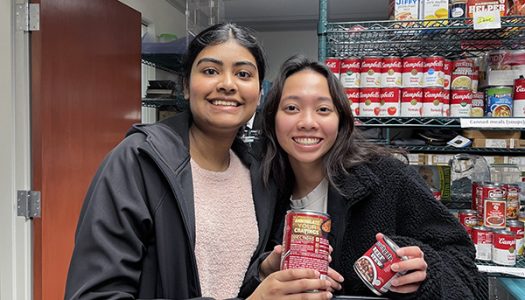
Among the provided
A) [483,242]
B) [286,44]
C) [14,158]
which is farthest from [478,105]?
[286,44]

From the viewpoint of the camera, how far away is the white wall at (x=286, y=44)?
4.32 m

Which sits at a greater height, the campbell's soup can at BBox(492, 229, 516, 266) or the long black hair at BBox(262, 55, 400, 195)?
the long black hair at BBox(262, 55, 400, 195)

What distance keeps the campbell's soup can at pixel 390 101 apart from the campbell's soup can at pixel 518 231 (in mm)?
591

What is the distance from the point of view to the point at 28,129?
179cm

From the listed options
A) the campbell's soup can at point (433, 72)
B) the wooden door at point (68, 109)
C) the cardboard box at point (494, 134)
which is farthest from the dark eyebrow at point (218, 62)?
the cardboard box at point (494, 134)

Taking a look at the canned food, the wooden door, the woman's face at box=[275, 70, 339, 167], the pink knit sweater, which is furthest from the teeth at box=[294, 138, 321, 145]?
the wooden door

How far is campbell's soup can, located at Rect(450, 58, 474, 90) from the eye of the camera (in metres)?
1.50

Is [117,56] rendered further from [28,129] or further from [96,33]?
[28,129]

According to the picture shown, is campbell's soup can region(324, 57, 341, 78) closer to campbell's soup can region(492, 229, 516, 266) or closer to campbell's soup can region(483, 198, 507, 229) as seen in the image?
campbell's soup can region(483, 198, 507, 229)

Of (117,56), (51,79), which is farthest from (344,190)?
(117,56)

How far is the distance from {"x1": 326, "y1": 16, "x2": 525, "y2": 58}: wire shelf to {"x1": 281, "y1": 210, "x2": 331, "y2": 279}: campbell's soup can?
100 cm

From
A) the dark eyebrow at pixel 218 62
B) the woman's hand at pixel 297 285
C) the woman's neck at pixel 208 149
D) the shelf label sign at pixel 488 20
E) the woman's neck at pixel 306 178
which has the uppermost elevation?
the shelf label sign at pixel 488 20

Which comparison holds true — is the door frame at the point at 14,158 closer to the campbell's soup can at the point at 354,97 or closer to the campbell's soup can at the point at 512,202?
the campbell's soup can at the point at 354,97

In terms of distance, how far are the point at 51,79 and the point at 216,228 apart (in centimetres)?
133
